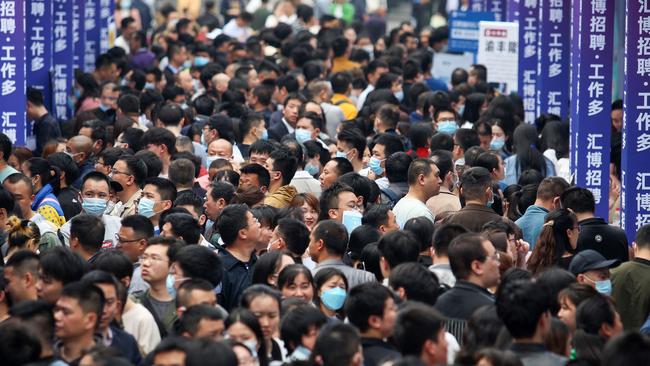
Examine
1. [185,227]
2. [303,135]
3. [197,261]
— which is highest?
[197,261]

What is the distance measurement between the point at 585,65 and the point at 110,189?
554 centimetres

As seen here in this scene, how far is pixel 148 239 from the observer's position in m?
11.7

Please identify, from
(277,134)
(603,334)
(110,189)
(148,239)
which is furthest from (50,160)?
(603,334)

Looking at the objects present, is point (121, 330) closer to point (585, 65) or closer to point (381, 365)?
point (381, 365)

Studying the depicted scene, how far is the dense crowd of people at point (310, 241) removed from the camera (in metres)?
8.88

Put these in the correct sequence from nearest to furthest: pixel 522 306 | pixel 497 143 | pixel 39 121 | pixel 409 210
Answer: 1. pixel 522 306
2. pixel 409 210
3. pixel 497 143
4. pixel 39 121

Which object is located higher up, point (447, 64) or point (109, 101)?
point (109, 101)

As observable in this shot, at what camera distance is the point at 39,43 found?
20781mm

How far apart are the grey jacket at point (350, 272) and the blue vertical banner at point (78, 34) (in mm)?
14391

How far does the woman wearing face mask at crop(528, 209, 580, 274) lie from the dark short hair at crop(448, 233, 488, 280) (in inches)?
73.8

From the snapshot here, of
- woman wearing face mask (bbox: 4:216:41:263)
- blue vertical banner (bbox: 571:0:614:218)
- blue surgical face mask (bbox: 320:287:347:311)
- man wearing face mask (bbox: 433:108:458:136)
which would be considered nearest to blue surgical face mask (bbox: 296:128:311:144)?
man wearing face mask (bbox: 433:108:458:136)

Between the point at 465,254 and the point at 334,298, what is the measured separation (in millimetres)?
890

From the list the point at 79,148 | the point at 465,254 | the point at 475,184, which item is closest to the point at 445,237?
the point at 465,254

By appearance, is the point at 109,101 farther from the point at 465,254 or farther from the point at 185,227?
the point at 465,254
